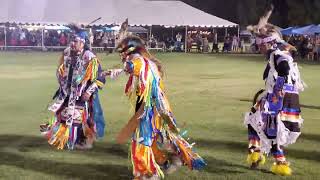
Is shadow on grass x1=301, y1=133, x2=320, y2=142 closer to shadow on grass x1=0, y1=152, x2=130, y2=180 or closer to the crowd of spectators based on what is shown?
shadow on grass x1=0, y1=152, x2=130, y2=180

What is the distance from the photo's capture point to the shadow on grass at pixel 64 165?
7184 millimetres

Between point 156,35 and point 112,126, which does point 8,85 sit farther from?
point 156,35

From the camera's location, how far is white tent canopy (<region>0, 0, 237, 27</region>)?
36938 mm

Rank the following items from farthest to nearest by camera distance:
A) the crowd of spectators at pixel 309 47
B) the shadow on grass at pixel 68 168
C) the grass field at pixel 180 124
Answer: the crowd of spectators at pixel 309 47 < the grass field at pixel 180 124 < the shadow on grass at pixel 68 168

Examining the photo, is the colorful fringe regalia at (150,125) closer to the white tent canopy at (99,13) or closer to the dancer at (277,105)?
the dancer at (277,105)

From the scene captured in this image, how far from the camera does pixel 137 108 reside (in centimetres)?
658

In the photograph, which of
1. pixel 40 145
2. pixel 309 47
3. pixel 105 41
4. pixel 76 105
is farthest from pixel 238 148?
pixel 105 41

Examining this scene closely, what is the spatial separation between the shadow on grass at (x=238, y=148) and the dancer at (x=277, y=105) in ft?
3.88

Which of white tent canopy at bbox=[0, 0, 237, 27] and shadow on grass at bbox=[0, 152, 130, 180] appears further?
white tent canopy at bbox=[0, 0, 237, 27]

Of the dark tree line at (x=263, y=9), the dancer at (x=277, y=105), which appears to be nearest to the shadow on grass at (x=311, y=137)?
Result: the dancer at (x=277, y=105)

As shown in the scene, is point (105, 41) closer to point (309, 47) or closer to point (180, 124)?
point (309, 47)

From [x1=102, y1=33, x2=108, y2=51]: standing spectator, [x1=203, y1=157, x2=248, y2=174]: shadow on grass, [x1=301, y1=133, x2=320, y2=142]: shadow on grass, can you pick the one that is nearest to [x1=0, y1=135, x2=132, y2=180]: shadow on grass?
[x1=203, y1=157, x2=248, y2=174]: shadow on grass

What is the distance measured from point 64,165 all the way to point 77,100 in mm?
1266

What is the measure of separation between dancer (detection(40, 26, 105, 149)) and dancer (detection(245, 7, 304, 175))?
2508 millimetres
